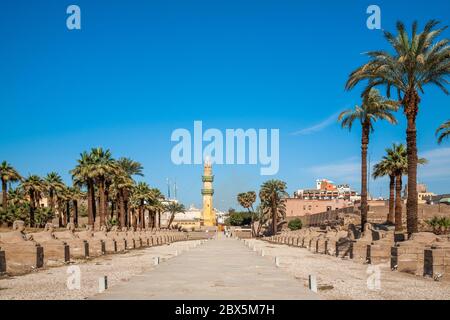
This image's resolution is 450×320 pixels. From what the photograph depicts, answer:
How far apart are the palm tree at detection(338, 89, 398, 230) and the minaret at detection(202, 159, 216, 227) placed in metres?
99.8

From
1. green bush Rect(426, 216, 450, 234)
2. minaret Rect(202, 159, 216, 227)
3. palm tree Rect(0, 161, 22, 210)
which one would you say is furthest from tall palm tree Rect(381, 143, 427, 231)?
minaret Rect(202, 159, 216, 227)

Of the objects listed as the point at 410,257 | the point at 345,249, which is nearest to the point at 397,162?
the point at 345,249

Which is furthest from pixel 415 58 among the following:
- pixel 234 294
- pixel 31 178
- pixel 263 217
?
pixel 263 217

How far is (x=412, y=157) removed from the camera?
25031 millimetres

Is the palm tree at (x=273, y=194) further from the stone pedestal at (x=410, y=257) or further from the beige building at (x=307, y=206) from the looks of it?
the stone pedestal at (x=410, y=257)

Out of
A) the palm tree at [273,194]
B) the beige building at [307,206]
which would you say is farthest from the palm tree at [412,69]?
the beige building at [307,206]

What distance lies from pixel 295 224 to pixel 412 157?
239 ft

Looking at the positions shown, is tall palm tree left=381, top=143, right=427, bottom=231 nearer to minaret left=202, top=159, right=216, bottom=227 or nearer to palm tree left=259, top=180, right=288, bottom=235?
palm tree left=259, top=180, right=288, bottom=235

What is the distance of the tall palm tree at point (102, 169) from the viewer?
52.2m
